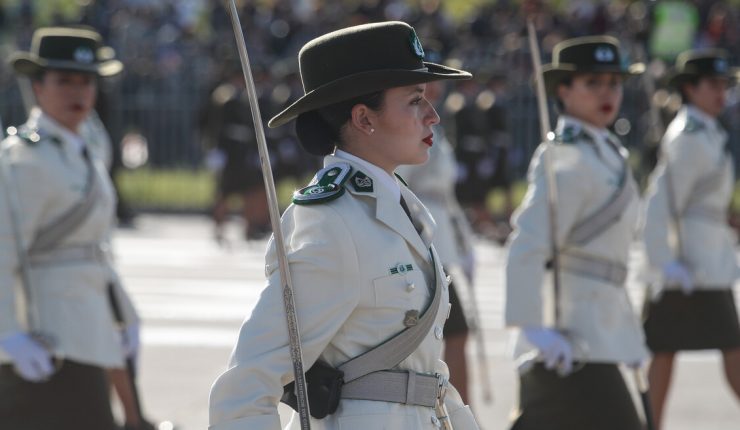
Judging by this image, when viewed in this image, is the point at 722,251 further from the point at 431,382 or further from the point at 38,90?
the point at 431,382

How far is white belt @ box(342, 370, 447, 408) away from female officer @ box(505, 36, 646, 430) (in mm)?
2026

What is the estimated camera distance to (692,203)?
717cm

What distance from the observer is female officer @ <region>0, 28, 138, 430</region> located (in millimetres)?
5555

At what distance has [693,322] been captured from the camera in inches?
280

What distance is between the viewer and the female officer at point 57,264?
5.55 metres

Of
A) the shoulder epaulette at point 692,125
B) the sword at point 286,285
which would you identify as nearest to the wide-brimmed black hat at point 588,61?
the shoulder epaulette at point 692,125

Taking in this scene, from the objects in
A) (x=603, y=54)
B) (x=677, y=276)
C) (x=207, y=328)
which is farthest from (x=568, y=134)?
(x=207, y=328)

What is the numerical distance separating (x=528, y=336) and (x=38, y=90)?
224 centimetres

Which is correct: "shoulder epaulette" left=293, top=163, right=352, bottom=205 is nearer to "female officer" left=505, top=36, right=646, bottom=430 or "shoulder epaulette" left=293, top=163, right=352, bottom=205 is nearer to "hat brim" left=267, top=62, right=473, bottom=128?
"hat brim" left=267, top=62, right=473, bottom=128

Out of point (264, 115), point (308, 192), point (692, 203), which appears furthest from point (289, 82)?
point (308, 192)

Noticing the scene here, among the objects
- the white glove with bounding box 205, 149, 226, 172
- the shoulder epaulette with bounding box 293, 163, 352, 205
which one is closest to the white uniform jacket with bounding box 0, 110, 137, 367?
the shoulder epaulette with bounding box 293, 163, 352, 205

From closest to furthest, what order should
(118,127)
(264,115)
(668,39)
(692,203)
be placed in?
(692,203) < (668,39) < (264,115) < (118,127)

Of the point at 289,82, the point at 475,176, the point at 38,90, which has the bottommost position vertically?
the point at 475,176

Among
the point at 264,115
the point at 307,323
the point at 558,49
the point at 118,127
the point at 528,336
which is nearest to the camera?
the point at 307,323
